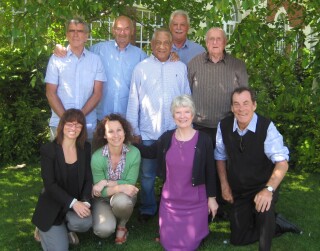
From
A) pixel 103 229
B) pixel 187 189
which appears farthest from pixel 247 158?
pixel 103 229

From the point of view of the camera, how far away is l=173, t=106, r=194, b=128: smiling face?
4.19m

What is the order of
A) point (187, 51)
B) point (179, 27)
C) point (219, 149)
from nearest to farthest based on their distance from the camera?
point (219, 149), point (179, 27), point (187, 51)

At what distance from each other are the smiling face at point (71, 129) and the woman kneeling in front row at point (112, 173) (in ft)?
0.92

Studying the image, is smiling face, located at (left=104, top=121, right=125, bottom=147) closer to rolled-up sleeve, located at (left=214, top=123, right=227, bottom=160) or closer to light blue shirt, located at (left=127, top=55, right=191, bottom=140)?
light blue shirt, located at (left=127, top=55, right=191, bottom=140)

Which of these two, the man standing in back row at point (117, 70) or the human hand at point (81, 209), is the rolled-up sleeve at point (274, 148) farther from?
the human hand at point (81, 209)

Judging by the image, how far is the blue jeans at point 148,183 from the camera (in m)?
4.99

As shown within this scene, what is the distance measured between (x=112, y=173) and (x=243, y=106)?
1.37 metres

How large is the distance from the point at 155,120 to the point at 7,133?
3964mm

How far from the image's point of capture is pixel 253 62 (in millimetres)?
5258

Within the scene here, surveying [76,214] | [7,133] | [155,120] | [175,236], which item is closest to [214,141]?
[155,120]

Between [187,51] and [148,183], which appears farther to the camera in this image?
[187,51]

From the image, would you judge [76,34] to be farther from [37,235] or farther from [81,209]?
[37,235]

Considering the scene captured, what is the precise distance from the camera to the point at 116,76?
16.0 feet

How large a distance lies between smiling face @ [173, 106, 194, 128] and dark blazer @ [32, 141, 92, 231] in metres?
0.92
